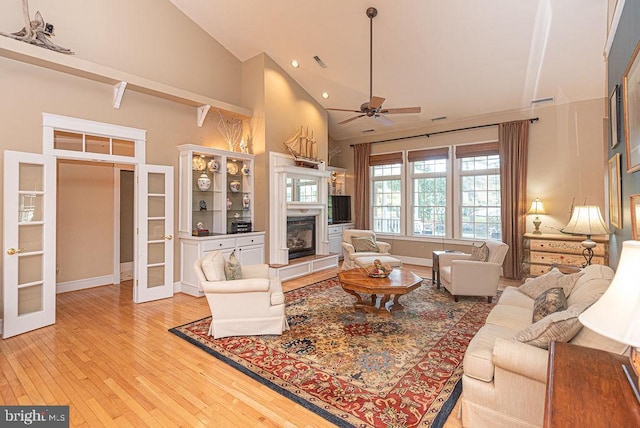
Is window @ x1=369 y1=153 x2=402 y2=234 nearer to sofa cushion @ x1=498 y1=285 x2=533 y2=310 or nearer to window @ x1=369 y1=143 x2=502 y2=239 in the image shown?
window @ x1=369 y1=143 x2=502 y2=239

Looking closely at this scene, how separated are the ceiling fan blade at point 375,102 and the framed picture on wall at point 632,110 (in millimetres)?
2234

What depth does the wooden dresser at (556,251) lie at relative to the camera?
4.82 m

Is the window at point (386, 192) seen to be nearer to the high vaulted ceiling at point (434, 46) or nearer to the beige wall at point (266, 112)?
the high vaulted ceiling at point (434, 46)

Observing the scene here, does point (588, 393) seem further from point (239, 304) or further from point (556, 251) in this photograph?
point (556, 251)

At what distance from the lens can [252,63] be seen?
238 inches

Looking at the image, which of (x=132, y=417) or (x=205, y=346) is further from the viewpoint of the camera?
A: (x=205, y=346)

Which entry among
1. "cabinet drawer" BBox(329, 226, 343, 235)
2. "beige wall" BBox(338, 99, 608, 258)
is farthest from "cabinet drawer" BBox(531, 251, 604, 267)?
"cabinet drawer" BBox(329, 226, 343, 235)

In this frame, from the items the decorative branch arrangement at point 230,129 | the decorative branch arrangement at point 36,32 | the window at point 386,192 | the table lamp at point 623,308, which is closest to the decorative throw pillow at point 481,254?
the window at point 386,192

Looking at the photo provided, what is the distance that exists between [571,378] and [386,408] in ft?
4.22

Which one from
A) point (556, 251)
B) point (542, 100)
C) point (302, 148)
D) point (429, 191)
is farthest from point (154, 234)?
point (542, 100)

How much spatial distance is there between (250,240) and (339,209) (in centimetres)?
315

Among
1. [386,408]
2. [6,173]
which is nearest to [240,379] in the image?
[386,408]

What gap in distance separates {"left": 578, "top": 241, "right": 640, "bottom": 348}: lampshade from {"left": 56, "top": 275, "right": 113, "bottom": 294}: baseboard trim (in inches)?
261

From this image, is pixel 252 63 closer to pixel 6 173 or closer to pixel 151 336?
pixel 6 173
